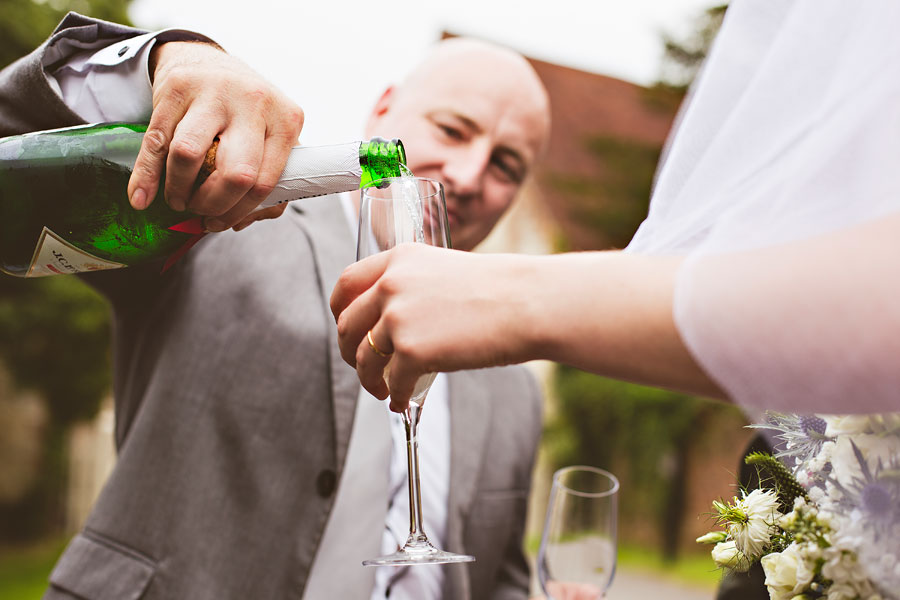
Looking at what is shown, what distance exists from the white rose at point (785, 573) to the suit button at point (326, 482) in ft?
3.94

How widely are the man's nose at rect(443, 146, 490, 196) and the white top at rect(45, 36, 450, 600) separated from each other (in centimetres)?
34

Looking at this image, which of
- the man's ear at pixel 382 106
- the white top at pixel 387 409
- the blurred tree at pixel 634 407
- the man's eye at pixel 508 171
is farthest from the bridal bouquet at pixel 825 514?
the blurred tree at pixel 634 407

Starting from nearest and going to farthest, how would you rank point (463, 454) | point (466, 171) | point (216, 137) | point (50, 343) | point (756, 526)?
1. point (756, 526)
2. point (216, 137)
3. point (463, 454)
4. point (466, 171)
5. point (50, 343)

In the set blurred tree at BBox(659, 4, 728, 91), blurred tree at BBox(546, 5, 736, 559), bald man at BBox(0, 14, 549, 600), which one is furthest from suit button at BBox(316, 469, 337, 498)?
blurred tree at BBox(659, 4, 728, 91)

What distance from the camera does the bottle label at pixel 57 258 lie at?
55.1 inches

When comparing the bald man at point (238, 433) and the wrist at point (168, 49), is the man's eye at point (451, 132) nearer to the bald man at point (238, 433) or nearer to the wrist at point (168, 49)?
the bald man at point (238, 433)

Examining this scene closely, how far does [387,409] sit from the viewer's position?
2088 mm

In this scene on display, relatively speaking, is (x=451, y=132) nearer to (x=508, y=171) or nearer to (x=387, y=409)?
(x=508, y=171)

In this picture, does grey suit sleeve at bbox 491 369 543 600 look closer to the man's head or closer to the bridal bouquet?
the man's head

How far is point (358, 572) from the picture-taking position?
1897 mm

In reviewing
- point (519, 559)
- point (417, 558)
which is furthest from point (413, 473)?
point (519, 559)

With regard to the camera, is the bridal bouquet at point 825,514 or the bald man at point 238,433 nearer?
the bridal bouquet at point 825,514

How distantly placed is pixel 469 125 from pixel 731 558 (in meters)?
1.80

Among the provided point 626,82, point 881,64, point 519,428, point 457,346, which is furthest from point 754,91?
point 626,82
